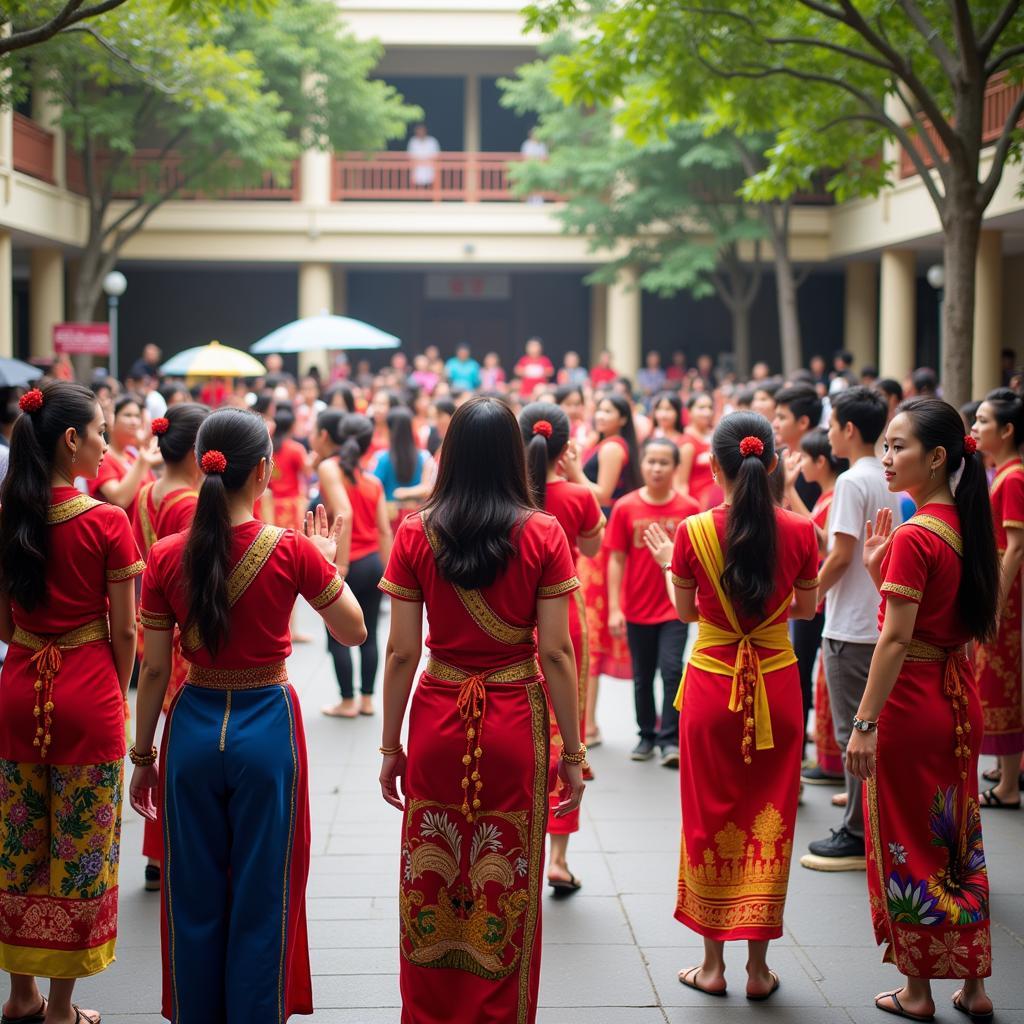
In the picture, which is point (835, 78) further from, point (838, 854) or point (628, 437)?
point (838, 854)

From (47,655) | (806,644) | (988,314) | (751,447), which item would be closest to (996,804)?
(806,644)

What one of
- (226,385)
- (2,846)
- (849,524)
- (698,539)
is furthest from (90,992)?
(226,385)

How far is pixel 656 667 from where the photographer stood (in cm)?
692

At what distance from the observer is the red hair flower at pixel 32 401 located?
3898mm

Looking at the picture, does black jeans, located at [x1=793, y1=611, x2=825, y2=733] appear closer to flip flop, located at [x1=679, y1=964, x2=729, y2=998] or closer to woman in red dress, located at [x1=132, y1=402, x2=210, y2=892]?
flip flop, located at [x1=679, y1=964, x2=729, y2=998]

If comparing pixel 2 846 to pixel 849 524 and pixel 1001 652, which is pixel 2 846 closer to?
pixel 849 524

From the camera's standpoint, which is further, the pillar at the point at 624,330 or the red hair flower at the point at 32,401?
the pillar at the point at 624,330

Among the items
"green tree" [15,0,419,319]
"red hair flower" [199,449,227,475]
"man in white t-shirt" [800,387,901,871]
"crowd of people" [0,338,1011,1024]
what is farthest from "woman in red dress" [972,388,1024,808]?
"green tree" [15,0,419,319]

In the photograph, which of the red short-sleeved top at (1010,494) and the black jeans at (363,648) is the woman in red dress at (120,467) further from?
the red short-sleeved top at (1010,494)

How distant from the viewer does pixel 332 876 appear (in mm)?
5172

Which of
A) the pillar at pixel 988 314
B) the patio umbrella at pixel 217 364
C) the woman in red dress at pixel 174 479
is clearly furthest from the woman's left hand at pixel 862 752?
the pillar at pixel 988 314

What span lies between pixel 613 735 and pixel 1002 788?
86.8 inches

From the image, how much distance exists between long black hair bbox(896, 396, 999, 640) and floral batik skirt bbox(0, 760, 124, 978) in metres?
2.60

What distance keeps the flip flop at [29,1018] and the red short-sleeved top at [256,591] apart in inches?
51.6
